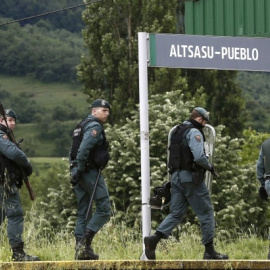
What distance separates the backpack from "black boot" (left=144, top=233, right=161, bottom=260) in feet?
2.60

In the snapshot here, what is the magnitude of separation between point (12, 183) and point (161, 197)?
1605 mm

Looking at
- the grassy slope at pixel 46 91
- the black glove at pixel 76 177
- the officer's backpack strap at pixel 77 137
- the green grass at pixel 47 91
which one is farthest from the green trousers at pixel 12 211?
the green grass at pixel 47 91

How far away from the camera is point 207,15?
1838 centimetres

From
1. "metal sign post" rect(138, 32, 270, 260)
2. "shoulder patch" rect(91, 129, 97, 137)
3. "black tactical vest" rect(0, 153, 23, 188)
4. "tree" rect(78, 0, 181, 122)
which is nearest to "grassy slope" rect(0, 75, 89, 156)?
"tree" rect(78, 0, 181, 122)

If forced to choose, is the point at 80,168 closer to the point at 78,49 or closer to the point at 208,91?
the point at 208,91

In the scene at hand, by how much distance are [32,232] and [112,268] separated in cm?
345

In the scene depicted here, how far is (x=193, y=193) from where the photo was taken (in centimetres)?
1114

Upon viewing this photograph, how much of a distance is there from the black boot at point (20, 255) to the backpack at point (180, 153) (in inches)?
71.0

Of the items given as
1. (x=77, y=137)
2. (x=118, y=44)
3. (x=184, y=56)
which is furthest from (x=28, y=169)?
(x=118, y=44)

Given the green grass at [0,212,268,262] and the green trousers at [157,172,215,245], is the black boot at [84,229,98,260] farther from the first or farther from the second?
the green trousers at [157,172,215,245]

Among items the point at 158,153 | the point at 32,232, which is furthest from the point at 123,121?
the point at 32,232

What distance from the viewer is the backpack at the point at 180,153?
11.1 m

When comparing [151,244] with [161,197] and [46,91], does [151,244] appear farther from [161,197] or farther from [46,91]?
[46,91]

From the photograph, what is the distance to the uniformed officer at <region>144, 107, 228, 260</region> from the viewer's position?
36.1 ft
